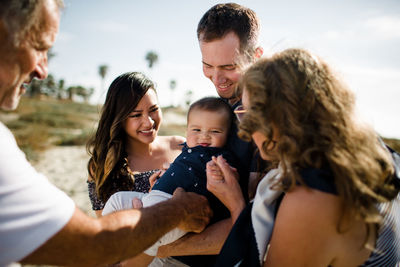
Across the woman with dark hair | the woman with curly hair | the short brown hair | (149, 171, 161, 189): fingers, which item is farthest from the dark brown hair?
the woman with curly hair

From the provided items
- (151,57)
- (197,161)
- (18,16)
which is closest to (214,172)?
(197,161)

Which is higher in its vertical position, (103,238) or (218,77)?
(218,77)

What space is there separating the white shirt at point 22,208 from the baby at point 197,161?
1124 millimetres

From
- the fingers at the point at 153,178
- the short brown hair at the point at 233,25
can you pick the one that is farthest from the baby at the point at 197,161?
the short brown hair at the point at 233,25

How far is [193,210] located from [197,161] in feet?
1.76

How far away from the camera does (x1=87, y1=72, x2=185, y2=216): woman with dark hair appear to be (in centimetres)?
353

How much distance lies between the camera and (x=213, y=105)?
294 cm

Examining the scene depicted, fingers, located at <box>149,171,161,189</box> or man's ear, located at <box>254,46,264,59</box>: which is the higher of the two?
man's ear, located at <box>254,46,264,59</box>

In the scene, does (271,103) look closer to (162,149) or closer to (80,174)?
(162,149)

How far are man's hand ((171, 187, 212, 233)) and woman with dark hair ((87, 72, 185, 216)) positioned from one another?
4.24 feet

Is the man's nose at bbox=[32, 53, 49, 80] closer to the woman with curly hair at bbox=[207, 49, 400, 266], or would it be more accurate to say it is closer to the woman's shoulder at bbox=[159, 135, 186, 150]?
the woman with curly hair at bbox=[207, 49, 400, 266]

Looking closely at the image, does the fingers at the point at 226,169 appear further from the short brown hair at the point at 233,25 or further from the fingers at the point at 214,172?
the short brown hair at the point at 233,25

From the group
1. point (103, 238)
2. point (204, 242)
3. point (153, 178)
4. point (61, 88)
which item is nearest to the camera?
point (103, 238)

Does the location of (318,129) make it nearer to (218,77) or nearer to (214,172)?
(214,172)
